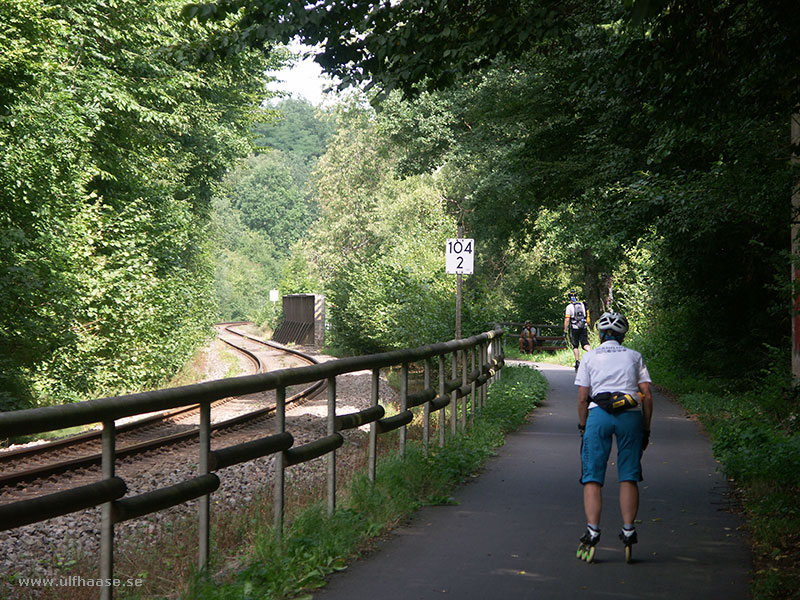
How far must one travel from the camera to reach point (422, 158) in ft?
132

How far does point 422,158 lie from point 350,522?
3417cm

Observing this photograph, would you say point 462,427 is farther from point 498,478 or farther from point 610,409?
point 610,409

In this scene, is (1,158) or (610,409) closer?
(610,409)

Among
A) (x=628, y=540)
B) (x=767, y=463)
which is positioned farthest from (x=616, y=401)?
(x=767, y=463)

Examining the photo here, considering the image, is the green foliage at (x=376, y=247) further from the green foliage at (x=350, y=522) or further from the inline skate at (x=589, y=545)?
the inline skate at (x=589, y=545)

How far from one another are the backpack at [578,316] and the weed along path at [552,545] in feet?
44.1

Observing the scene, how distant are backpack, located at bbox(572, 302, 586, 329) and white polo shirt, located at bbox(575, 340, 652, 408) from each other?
17809 mm

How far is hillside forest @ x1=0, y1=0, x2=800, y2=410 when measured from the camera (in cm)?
855

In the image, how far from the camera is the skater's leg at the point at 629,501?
6566 mm

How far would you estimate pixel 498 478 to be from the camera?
32.5ft

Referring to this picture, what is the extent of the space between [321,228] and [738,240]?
5289cm

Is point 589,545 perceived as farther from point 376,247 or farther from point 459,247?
point 376,247

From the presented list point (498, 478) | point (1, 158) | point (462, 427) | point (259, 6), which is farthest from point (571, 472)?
point (1, 158)

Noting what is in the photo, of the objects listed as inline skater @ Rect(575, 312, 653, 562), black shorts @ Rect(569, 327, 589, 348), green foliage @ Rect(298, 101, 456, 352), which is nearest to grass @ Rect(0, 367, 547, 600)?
inline skater @ Rect(575, 312, 653, 562)
